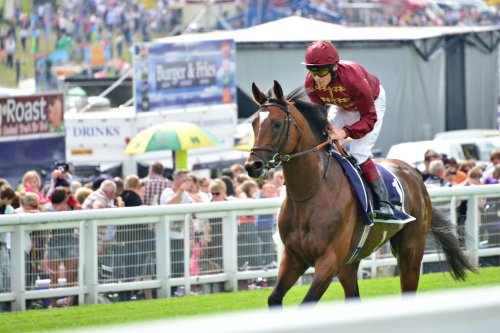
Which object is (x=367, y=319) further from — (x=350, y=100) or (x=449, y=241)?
(x=449, y=241)

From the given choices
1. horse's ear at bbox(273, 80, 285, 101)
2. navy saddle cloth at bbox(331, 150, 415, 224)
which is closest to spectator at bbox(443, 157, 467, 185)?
navy saddle cloth at bbox(331, 150, 415, 224)

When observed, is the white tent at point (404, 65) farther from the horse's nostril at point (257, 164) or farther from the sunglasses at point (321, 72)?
the horse's nostril at point (257, 164)

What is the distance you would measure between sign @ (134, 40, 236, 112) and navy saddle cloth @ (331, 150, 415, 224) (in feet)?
38.2

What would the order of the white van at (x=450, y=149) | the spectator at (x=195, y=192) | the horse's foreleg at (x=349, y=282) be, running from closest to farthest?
the horse's foreleg at (x=349, y=282), the spectator at (x=195, y=192), the white van at (x=450, y=149)

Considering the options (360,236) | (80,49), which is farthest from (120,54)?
(360,236)

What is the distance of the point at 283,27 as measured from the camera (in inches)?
908

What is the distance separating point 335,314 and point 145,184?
10192 mm

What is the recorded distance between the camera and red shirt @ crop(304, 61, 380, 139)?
7480 mm

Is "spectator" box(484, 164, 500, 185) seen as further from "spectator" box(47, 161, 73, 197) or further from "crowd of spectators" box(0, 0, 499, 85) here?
"crowd of spectators" box(0, 0, 499, 85)

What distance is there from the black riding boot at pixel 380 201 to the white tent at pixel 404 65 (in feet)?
46.6

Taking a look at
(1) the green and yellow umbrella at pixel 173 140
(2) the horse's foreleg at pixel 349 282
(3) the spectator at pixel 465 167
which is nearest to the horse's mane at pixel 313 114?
(2) the horse's foreleg at pixel 349 282

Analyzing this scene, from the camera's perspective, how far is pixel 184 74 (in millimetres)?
20781

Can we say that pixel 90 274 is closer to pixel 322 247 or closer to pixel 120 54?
pixel 322 247

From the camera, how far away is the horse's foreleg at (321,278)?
7059mm
